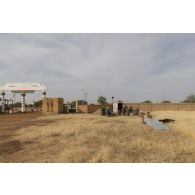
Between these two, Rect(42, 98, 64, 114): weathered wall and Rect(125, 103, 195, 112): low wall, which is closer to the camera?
Rect(42, 98, 64, 114): weathered wall

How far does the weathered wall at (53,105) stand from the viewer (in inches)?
1439

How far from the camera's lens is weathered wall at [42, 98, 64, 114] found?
1439 inches

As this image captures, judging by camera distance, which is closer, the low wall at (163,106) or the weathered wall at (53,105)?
the weathered wall at (53,105)

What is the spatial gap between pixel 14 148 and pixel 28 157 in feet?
6.06

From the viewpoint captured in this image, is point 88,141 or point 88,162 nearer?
point 88,162

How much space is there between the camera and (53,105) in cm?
3700

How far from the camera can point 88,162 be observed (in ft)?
22.4

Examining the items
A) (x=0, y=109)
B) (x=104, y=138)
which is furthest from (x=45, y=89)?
(x=104, y=138)

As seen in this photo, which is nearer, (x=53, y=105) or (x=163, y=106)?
(x=53, y=105)

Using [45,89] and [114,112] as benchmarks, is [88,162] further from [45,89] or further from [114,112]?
[45,89]

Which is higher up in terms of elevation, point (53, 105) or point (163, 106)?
point (53, 105)

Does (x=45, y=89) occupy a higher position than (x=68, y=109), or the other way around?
(x=45, y=89)
